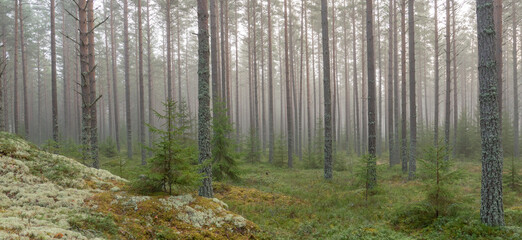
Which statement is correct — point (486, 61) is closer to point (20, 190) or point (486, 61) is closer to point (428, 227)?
point (428, 227)

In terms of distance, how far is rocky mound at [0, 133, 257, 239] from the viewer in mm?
3379

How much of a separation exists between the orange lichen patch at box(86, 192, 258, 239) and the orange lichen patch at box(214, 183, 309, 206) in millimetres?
3586

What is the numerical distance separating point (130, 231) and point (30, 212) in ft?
4.27

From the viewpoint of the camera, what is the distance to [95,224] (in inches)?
148

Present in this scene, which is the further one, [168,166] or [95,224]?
[168,166]

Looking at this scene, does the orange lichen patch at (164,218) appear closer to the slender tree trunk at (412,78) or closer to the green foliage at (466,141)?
the slender tree trunk at (412,78)

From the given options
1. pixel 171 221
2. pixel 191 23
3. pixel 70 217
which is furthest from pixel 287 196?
pixel 191 23

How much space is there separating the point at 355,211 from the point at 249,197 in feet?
12.2

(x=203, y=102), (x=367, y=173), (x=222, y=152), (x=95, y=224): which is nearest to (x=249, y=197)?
(x=222, y=152)

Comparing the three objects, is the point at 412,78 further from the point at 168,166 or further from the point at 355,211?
the point at 168,166

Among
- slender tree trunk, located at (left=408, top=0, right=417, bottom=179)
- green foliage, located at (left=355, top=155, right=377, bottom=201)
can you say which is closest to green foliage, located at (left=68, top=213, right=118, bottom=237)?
green foliage, located at (left=355, top=155, right=377, bottom=201)

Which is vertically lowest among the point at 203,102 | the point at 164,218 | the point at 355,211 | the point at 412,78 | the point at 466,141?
the point at 355,211

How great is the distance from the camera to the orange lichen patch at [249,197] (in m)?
9.16

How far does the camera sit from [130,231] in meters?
3.97
